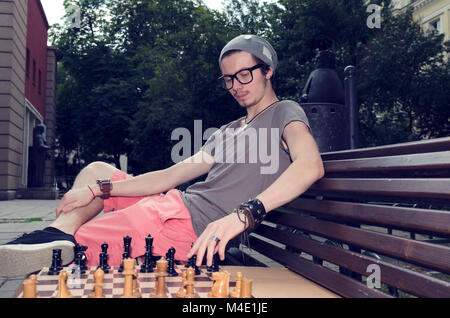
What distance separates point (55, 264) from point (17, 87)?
17.7 metres

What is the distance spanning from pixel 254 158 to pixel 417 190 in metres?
1.08

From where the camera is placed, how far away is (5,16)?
54.8 feet

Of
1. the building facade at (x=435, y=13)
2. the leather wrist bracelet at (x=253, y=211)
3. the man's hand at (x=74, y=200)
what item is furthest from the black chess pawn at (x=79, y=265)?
the building facade at (x=435, y=13)

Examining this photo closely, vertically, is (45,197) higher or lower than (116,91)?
lower

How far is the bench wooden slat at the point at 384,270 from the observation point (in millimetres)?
1240

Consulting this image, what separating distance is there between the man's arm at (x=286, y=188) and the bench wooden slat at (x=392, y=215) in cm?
15

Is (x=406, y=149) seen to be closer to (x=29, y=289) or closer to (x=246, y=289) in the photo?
(x=246, y=289)

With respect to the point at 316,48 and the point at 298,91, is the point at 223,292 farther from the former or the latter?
the point at 316,48

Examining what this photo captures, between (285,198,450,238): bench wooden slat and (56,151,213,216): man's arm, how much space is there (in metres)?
0.91

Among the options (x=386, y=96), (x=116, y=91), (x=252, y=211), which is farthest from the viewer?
(x=116, y=91)

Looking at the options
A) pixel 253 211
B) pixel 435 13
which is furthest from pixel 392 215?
pixel 435 13

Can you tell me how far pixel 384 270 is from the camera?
1460 mm

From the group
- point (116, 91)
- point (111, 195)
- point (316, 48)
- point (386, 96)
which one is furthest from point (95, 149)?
point (111, 195)

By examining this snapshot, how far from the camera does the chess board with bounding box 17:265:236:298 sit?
154 centimetres
